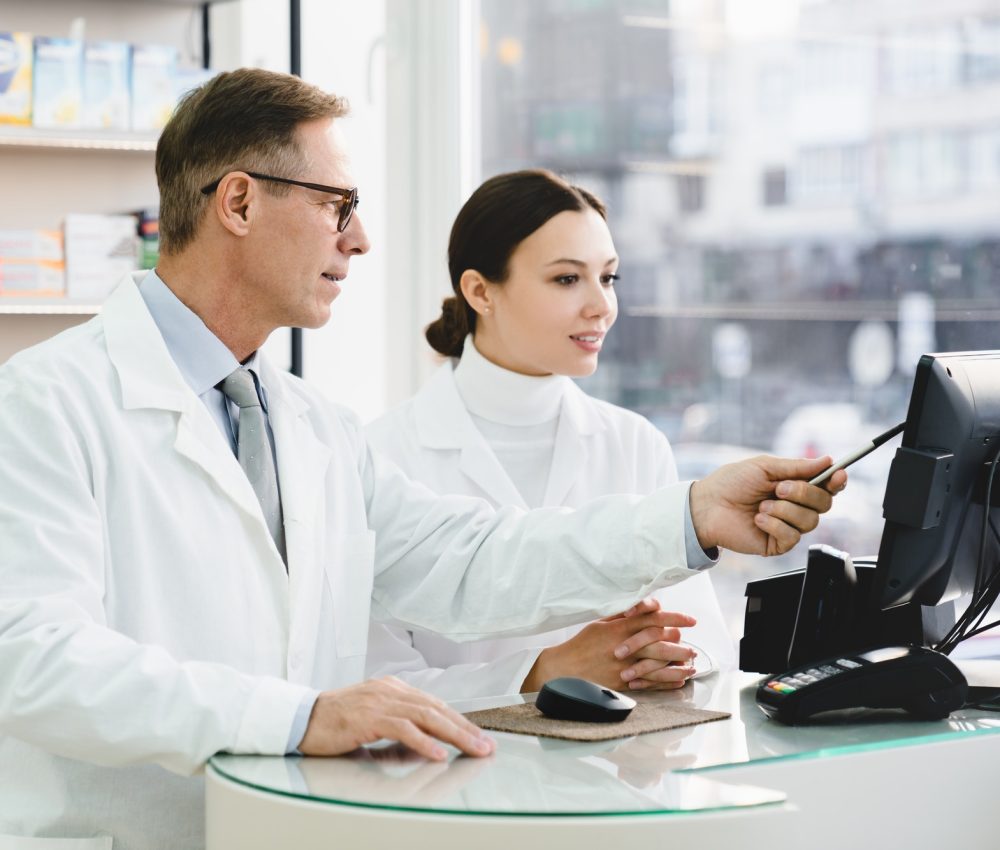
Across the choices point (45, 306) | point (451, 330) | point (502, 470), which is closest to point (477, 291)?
point (451, 330)

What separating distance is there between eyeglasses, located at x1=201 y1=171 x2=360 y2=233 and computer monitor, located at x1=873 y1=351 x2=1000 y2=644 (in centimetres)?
83

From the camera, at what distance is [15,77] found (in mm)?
3709

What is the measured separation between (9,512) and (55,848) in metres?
0.41

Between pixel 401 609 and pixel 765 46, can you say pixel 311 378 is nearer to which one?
pixel 765 46

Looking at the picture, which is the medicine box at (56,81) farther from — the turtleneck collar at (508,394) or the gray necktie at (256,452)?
the gray necktie at (256,452)

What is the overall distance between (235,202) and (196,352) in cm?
22

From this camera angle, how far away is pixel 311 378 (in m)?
4.07

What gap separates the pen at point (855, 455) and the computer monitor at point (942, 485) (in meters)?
0.05

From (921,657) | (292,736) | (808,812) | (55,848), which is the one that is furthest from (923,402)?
(55,848)

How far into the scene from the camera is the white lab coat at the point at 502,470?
227cm

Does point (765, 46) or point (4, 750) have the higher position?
point (765, 46)

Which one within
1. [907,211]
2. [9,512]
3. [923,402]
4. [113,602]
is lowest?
[113,602]

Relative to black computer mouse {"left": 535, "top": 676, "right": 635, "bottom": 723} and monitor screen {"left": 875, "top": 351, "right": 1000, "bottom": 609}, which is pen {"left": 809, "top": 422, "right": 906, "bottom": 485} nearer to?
monitor screen {"left": 875, "top": 351, "right": 1000, "bottom": 609}

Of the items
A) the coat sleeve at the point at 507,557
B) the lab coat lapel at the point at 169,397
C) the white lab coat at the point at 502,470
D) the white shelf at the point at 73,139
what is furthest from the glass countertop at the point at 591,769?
the white shelf at the point at 73,139
